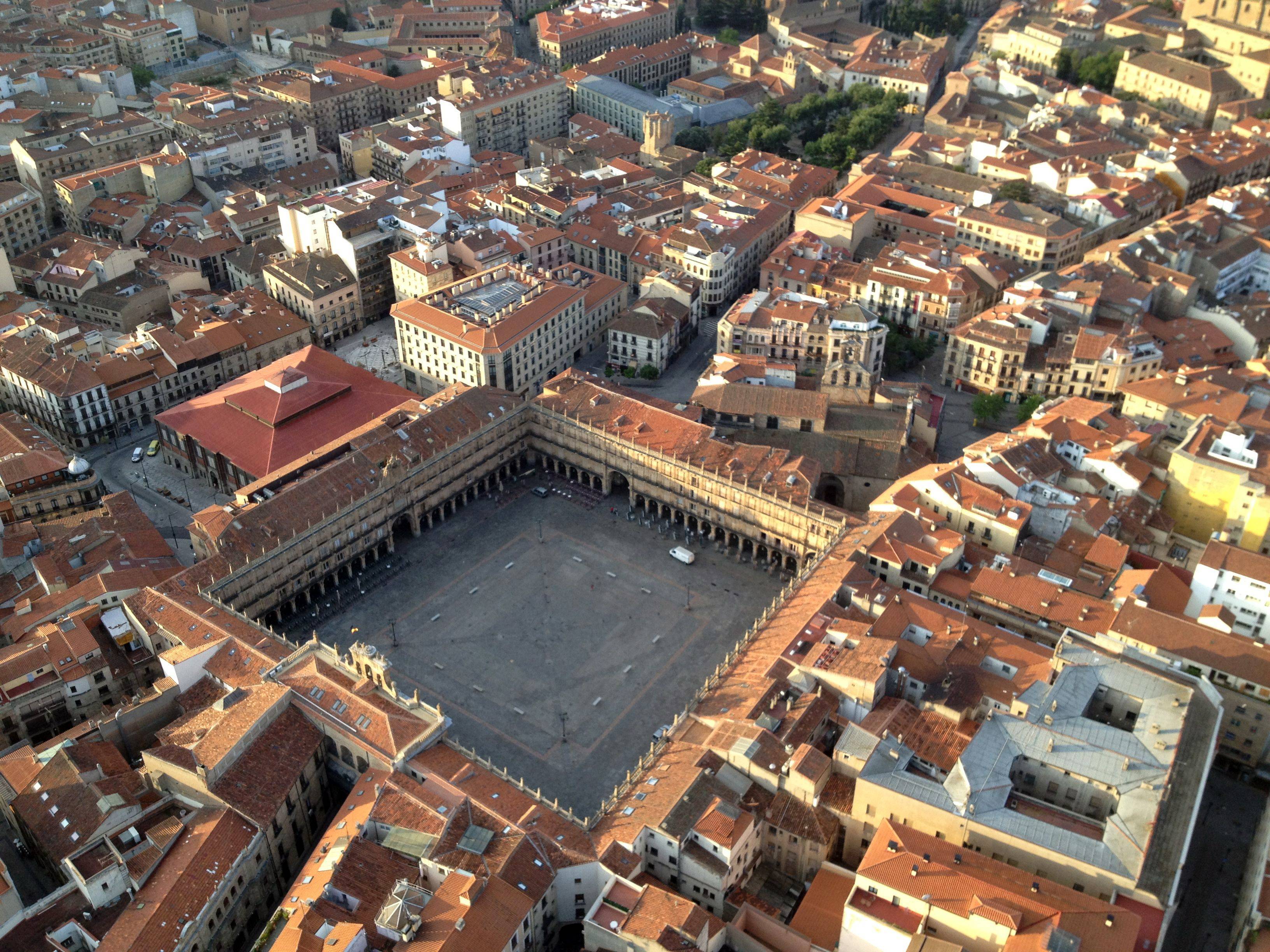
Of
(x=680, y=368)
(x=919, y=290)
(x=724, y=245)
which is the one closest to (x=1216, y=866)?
(x=919, y=290)

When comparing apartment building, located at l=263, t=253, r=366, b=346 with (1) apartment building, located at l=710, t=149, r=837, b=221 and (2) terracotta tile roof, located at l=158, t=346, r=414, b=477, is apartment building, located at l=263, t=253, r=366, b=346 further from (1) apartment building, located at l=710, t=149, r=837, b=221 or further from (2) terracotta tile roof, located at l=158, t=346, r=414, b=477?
(1) apartment building, located at l=710, t=149, r=837, b=221

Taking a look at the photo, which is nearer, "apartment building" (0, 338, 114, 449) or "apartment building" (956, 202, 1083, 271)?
"apartment building" (0, 338, 114, 449)

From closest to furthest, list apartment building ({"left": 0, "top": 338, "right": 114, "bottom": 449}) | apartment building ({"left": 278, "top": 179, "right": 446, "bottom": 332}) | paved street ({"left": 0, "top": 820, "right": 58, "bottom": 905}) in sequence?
paved street ({"left": 0, "top": 820, "right": 58, "bottom": 905}) < apartment building ({"left": 0, "top": 338, "right": 114, "bottom": 449}) < apartment building ({"left": 278, "top": 179, "right": 446, "bottom": 332})

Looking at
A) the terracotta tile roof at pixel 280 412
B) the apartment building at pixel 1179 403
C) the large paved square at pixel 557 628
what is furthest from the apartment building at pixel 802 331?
the terracotta tile roof at pixel 280 412

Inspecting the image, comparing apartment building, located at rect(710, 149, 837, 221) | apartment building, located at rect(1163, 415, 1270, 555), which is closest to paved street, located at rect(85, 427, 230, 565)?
apartment building, located at rect(710, 149, 837, 221)

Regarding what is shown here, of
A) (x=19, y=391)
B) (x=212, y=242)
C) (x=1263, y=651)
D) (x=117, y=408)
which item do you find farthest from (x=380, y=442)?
(x=1263, y=651)

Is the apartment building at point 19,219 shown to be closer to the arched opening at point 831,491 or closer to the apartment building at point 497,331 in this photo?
the apartment building at point 497,331

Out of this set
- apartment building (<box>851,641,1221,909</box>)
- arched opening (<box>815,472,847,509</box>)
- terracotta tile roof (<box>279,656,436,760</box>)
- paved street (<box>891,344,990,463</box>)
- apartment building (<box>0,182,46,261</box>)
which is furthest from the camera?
apartment building (<box>0,182,46,261</box>)

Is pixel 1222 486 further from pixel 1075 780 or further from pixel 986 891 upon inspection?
pixel 986 891
